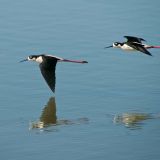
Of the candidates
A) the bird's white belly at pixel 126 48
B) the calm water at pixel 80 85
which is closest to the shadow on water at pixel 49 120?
the calm water at pixel 80 85

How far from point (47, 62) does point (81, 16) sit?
312 centimetres

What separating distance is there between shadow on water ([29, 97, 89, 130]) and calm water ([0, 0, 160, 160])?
1cm

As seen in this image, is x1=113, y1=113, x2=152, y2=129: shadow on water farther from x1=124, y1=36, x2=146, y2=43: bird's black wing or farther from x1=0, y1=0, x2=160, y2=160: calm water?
x1=124, y1=36, x2=146, y2=43: bird's black wing

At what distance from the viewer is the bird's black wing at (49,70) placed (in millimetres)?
13500

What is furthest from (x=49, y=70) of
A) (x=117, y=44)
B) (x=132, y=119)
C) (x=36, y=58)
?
(x=132, y=119)

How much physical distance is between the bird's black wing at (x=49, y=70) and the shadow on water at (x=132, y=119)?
1.43 m

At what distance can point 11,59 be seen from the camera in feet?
48.5

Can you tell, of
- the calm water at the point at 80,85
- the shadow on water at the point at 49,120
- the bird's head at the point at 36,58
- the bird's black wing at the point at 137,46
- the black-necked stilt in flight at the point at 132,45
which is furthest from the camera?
the black-necked stilt in flight at the point at 132,45

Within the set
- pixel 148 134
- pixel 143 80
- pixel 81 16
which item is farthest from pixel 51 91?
pixel 81 16

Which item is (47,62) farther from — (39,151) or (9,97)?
(39,151)

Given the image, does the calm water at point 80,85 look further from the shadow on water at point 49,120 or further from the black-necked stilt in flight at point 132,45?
the black-necked stilt in flight at point 132,45

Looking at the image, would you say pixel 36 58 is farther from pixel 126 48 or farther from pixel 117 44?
pixel 126 48

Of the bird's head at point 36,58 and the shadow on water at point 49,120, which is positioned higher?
the bird's head at point 36,58

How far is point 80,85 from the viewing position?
539 inches
